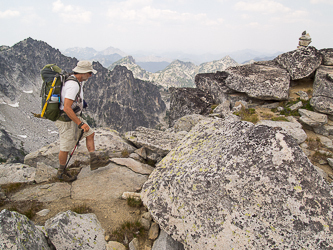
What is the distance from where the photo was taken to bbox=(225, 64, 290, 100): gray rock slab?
13133mm

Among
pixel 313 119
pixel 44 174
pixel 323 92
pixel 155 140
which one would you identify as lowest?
pixel 44 174

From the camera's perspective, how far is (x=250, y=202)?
434 centimetres

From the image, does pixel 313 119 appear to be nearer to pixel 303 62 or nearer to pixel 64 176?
pixel 303 62

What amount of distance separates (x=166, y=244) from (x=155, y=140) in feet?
20.6

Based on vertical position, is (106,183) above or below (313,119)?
below

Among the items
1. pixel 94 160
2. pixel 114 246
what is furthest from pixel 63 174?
pixel 114 246

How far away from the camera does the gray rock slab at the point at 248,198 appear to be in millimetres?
3957

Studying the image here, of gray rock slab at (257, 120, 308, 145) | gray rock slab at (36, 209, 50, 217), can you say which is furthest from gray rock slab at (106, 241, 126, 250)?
gray rock slab at (257, 120, 308, 145)

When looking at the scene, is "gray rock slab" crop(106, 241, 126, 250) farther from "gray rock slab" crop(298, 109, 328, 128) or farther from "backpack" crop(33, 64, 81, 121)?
"gray rock slab" crop(298, 109, 328, 128)

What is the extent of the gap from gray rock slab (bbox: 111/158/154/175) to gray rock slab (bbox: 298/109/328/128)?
9.75 metres

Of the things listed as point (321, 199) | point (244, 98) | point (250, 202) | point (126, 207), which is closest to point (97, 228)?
point (126, 207)

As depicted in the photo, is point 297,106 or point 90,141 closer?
point 90,141

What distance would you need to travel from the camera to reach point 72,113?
679 centimetres

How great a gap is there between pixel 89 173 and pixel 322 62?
18406 mm
